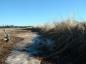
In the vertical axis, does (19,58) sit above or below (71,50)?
below

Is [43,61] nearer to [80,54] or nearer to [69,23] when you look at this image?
[80,54]

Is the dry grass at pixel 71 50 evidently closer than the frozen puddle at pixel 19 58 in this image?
No

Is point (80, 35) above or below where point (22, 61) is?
above

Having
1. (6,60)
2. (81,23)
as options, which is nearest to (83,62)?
(6,60)

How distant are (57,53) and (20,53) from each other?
159 cm

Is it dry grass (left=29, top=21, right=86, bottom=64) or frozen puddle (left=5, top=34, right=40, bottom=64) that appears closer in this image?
frozen puddle (left=5, top=34, right=40, bottom=64)

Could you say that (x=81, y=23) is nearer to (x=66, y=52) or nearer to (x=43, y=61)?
(x=66, y=52)

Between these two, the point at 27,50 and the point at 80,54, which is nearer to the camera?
the point at 80,54

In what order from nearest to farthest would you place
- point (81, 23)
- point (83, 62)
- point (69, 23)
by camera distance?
1. point (83, 62)
2. point (81, 23)
3. point (69, 23)

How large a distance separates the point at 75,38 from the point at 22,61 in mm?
2868

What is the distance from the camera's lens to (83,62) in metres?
9.14

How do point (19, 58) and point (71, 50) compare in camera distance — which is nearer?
point (19, 58)

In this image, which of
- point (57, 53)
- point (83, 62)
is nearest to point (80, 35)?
point (57, 53)

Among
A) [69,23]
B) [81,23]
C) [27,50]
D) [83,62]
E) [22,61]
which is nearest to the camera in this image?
[83,62]
